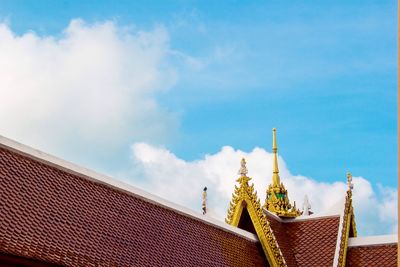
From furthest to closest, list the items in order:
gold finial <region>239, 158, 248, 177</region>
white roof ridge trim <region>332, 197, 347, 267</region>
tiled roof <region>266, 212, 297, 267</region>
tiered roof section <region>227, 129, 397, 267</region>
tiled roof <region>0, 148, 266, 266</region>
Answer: gold finial <region>239, 158, 248, 177</region>
tiled roof <region>266, 212, 297, 267</region>
tiered roof section <region>227, 129, 397, 267</region>
white roof ridge trim <region>332, 197, 347, 267</region>
tiled roof <region>0, 148, 266, 266</region>

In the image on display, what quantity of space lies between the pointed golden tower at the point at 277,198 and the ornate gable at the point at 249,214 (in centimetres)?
438

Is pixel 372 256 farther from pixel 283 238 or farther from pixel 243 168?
pixel 243 168

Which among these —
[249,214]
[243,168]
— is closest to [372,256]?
[249,214]

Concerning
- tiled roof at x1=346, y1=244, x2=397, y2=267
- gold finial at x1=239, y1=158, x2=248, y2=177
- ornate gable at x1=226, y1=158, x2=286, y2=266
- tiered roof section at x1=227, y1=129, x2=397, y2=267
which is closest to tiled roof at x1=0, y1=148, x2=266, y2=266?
ornate gable at x1=226, y1=158, x2=286, y2=266

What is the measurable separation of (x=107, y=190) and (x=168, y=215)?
5.14 feet

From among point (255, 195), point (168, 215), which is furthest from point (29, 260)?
point (255, 195)

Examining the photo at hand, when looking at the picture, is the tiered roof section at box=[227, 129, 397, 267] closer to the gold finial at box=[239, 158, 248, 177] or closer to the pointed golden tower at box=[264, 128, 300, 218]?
the gold finial at box=[239, 158, 248, 177]

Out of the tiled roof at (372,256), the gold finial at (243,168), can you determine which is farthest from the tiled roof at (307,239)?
the gold finial at (243,168)

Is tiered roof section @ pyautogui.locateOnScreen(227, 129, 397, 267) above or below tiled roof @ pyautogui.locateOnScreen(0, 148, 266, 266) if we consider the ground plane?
above

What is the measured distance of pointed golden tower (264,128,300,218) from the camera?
899 inches

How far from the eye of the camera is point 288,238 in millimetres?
18328

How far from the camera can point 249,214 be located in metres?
17.7

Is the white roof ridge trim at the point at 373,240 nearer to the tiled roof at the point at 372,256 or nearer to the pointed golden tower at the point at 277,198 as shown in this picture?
the tiled roof at the point at 372,256

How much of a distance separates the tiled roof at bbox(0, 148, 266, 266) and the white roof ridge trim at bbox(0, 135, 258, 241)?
0.07m
